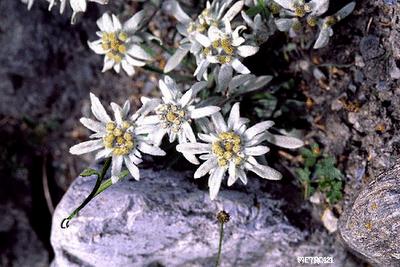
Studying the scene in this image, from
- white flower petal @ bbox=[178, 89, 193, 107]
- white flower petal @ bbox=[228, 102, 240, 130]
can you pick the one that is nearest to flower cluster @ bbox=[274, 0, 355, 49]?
white flower petal @ bbox=[228, 102, 240, 130]

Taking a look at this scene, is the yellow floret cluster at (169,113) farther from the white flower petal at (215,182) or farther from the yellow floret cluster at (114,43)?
the yellow floret cluster at (114,43)

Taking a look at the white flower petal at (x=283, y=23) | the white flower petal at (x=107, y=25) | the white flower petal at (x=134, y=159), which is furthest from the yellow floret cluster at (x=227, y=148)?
the white flower petal at (x=107, y=25)

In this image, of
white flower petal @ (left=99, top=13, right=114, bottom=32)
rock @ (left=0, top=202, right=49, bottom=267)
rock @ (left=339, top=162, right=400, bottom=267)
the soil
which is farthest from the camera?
rock @ (left=0, top=202, right=49, bottom=267)

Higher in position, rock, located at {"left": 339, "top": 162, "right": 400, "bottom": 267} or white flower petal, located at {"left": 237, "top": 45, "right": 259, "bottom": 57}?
white flower petal, located at {"left": 237, "top": 45, "right": 259, "bottom": 57}

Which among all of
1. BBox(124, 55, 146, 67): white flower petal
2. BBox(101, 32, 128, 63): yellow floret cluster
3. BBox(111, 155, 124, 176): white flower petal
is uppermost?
BBox(101, 32, 128, 63): yellow floret cluster

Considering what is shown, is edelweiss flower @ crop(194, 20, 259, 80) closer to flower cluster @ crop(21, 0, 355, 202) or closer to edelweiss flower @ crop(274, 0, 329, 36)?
flower cluster @ crop(21, 0, 355, 202)

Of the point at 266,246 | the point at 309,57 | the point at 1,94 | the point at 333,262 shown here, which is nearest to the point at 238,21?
the point at 309,57

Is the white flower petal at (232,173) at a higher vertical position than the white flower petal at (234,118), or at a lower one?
lower
